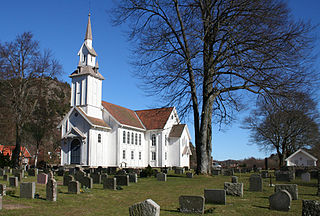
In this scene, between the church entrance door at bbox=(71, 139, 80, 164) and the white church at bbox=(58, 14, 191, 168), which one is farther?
the white church at bbox=(58, 14, 191, 168)

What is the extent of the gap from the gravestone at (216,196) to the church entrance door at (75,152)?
3112 cm

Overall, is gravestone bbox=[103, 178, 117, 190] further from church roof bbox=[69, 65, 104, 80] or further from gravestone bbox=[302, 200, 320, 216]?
church roof bbox=[69, 65, 104, 80]

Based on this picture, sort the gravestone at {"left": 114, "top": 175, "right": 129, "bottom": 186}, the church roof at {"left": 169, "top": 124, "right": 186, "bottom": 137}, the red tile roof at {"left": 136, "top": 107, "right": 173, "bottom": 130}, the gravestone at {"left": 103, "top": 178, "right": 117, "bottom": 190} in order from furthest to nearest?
the church roof at {"left": 169, "top": 124, "right": 186, "bottom": 137} → the red tile roof at {"left": 136, "top": 107, "right": 173, "bottom": 130} → the gravestone at {"left": 114, "top": 175, "right": 129, "bottom": 186} → the gravestone at {"left": 103, "top": 178, "right": 117, "bottom": 190}

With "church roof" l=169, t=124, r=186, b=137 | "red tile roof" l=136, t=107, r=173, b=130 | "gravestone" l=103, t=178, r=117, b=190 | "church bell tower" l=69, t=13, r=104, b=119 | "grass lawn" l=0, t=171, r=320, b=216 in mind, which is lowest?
"grass lawn" l=0, t=171, r=320, b=216

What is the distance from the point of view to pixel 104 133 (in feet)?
140

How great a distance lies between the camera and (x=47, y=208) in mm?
10164

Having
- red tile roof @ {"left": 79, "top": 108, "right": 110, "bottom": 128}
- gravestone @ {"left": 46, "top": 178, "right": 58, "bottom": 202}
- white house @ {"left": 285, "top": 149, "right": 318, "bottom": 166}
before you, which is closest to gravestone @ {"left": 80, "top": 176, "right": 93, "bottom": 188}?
gravestone @ {"left": 46, "top": 178, "right": 58, "bottom": 202}

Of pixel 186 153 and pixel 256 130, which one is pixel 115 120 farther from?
pixel 256 130

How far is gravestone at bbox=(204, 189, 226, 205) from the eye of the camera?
11.0 metres

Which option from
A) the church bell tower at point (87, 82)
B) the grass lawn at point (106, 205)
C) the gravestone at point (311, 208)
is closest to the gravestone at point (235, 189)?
the grass lawn at point (106, 205)

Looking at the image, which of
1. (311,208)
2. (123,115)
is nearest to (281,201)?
(311,208)

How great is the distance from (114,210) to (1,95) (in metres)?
30.4

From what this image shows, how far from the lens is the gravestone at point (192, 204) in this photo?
9320 millimetres

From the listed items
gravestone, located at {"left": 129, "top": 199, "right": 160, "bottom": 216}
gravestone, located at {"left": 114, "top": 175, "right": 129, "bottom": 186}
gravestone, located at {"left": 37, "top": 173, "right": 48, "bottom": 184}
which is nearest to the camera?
gravestone, located at {"left": 129, "top": 199, "right": 160, "bottom": 216}
